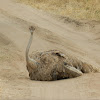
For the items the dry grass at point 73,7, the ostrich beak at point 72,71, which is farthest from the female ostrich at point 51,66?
the dry grass at point 73,7

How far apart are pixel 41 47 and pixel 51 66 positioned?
4367mm

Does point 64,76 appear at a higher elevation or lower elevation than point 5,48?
higher

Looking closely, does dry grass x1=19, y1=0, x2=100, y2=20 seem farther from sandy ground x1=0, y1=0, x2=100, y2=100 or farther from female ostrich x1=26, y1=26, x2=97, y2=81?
female ostrich x1=26, y1=26, x2=97, y2=81

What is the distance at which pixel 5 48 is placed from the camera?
13500mm

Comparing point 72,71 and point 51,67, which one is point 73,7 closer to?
point 72,71

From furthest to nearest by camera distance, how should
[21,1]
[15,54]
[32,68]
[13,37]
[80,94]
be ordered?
[21,1], [13,37], [15,54], [32,68], [80,94]

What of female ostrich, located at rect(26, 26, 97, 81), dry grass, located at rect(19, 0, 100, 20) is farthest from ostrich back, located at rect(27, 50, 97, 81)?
dry grass, located at rect(19, 0, 100, 20)

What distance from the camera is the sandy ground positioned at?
8.41 meters

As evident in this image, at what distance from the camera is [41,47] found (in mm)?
13844

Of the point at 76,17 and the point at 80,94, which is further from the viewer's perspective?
the point at 76,17

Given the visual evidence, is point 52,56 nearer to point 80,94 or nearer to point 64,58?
point 64,58

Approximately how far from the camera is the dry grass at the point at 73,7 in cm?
1875

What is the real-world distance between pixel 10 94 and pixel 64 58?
185cm

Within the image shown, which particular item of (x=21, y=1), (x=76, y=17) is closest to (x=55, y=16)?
(x=76, y=17)
